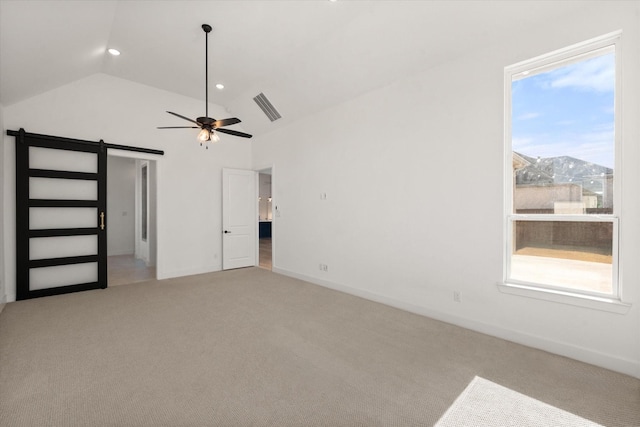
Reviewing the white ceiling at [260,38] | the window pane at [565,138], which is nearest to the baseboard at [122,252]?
the white ceiling at [260,38]

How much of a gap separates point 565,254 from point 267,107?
519 centimetres

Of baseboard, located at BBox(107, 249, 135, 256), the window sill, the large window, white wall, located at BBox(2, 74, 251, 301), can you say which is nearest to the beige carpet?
the window sill

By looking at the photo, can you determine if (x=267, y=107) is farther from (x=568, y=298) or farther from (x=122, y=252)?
(x=122, y=252)

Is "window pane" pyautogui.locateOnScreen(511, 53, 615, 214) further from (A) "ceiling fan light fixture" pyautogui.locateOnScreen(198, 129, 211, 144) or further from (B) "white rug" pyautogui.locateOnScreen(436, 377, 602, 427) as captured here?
(A) "ceiling fan light fixture" pyautogui.locateOnScreen(198, 129, 211, 144)

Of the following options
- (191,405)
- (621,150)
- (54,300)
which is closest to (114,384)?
(191,405)

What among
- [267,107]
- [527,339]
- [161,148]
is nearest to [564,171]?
[527,339]

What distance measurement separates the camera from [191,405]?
201cm

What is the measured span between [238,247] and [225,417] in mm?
5025

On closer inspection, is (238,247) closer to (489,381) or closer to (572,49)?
(489,381)

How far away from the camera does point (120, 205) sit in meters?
8.71

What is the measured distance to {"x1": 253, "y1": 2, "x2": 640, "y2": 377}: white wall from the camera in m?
2.46

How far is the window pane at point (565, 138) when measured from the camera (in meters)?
2.61

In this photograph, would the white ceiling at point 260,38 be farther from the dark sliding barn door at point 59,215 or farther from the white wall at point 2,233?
the dark sliding barn door at point 59,215

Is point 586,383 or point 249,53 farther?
point 249,53
